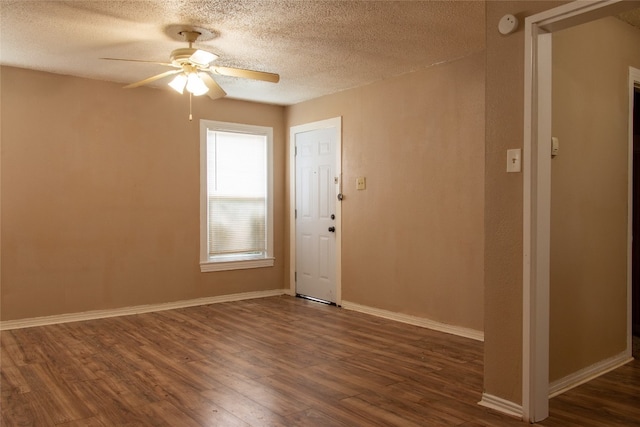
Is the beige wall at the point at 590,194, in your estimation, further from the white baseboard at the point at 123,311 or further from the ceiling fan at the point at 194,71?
the white baseboard at the point at 123,311

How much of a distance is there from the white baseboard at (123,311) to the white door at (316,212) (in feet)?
2.08

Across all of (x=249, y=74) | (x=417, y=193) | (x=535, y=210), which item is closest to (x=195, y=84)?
(x=249, y=74)

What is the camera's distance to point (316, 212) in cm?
605

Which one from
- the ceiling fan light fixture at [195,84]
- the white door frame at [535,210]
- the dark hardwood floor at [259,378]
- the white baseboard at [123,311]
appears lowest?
the dark hardwood floor at [259,378]

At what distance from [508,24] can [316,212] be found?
3.68 metres

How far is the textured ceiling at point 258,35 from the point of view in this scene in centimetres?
327

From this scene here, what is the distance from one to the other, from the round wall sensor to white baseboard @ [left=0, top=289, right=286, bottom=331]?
4383 mm

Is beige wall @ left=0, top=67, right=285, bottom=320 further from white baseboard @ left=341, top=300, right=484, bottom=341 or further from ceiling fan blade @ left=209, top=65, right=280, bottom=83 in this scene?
ceiling fan blade @ left=209, top=65, right=280, bottom=83

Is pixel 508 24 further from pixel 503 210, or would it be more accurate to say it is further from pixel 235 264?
pixel 235 264

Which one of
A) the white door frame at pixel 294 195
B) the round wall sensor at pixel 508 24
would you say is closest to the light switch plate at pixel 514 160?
the round wall sensor at pixel 508 24

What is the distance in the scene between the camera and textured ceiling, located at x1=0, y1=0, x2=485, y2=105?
327 centimetres

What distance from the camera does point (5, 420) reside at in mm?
2656

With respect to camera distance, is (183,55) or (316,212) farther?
(316,212)

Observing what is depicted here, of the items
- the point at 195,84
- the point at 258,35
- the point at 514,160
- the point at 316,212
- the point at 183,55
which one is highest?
the point at 258,35
